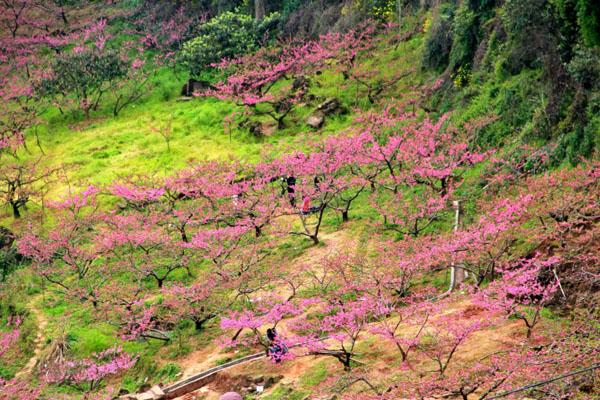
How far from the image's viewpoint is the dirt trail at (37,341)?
2188cm

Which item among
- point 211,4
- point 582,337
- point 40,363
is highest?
Answer: point 211,4

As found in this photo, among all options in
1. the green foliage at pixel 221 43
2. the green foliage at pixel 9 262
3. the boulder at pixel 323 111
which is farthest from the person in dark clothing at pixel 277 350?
the green foliage at pixel 221 43

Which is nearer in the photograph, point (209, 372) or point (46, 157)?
point (209, 372)

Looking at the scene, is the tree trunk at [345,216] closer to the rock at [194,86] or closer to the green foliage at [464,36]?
the green foliage at [464,36]

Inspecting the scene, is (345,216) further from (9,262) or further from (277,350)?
(9,262)

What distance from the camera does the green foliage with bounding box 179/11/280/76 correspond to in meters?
43.9

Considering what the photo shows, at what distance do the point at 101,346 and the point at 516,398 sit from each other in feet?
45.5

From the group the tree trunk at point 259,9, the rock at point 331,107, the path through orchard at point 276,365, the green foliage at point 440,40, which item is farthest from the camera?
the tree trunk at point 259,9

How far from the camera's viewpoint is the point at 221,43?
44.5 m

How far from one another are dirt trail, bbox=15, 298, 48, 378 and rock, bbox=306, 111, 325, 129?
16.7 m

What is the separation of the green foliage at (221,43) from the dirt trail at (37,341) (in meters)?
22.8

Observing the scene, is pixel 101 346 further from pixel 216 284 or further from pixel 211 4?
pixel 211 4

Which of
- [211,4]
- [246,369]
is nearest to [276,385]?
[246,369]

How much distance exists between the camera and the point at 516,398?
12555 millimetres
